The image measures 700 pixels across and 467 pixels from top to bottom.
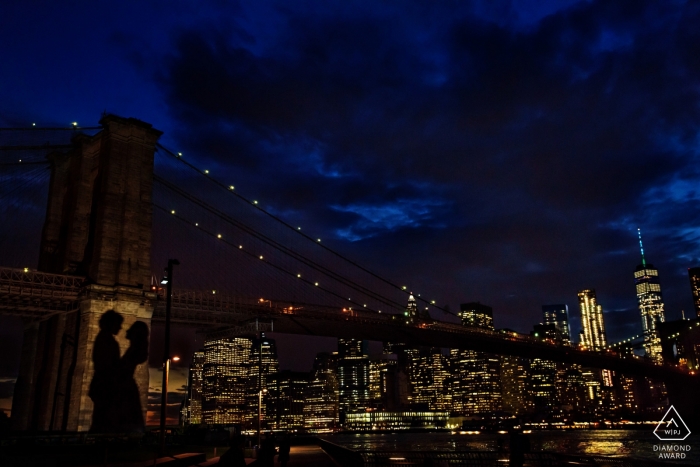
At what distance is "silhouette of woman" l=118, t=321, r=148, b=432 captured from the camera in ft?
135

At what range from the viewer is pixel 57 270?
48.0 m

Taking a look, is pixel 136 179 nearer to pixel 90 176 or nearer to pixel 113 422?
pixel 90 176

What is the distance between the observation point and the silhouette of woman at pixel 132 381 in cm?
4119

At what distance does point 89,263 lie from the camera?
44.8 m

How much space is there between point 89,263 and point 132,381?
9.41 metres

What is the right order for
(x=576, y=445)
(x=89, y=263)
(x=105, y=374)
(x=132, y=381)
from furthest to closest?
(x=576, y=445)
(x=89, y=263)
(x=132, y=381)
(x=105, y=374)

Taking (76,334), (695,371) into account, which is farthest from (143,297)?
(695,371)

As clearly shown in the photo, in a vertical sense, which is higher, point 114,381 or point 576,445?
point 114,381

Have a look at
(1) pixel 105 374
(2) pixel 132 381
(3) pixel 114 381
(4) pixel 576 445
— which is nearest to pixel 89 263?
(1) pixel 105 374

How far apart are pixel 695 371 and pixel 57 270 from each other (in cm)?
14575

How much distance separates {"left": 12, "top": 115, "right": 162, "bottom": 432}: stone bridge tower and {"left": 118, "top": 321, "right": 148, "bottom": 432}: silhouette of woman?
1.33 ft

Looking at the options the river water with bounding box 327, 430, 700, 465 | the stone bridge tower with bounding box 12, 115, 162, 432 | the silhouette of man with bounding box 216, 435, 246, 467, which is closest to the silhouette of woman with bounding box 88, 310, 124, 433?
the stone bridge tower with bounding box 12, 115, 162, 432

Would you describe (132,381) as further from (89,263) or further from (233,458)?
(233,458)

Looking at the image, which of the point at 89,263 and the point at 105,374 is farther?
the point at 89,263
